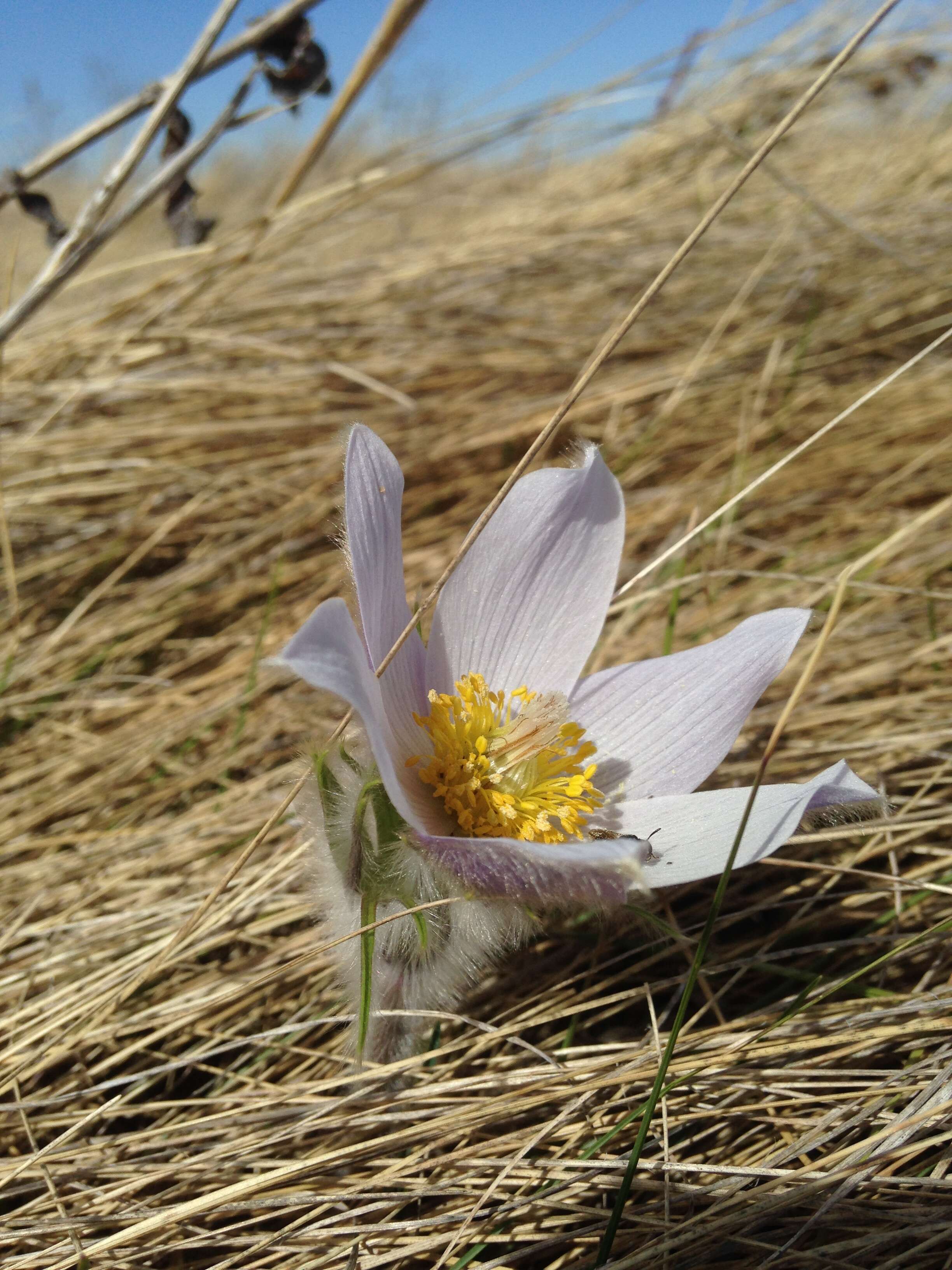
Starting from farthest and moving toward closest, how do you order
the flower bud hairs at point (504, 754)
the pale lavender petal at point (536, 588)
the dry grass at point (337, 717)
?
A: 1. the pale lavender petal at point (536, 588)
2. the dry grass at point (337, 717)
3. the flower bud hairs at point (504, 754)

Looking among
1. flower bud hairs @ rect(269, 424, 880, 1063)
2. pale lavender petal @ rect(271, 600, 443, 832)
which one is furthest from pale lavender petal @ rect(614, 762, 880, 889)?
pale lavender petal @ rect(271, 600, 443, 832)

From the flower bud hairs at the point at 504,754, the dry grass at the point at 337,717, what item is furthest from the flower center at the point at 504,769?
the dry grass at the point at 337,717

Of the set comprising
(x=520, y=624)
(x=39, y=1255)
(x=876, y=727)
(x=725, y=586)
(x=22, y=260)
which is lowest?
(x=876, y=727)

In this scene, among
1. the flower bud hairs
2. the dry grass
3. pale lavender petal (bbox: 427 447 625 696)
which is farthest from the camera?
pale lavender petal (bbox: 427 447 625 696)

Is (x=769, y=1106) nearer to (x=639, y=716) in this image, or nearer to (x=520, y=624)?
(x=639, y=716)

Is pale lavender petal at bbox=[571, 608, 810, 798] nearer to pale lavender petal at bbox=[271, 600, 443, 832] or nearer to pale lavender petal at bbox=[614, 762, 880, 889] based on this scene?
pale lavender petal at bbox=[614, 762, 880, 889]

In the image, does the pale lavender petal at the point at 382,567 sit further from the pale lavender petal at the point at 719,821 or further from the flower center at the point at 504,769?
the pale lavender petal at the point at 719,821

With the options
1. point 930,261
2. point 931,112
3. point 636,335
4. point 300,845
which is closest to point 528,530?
point 300,845
